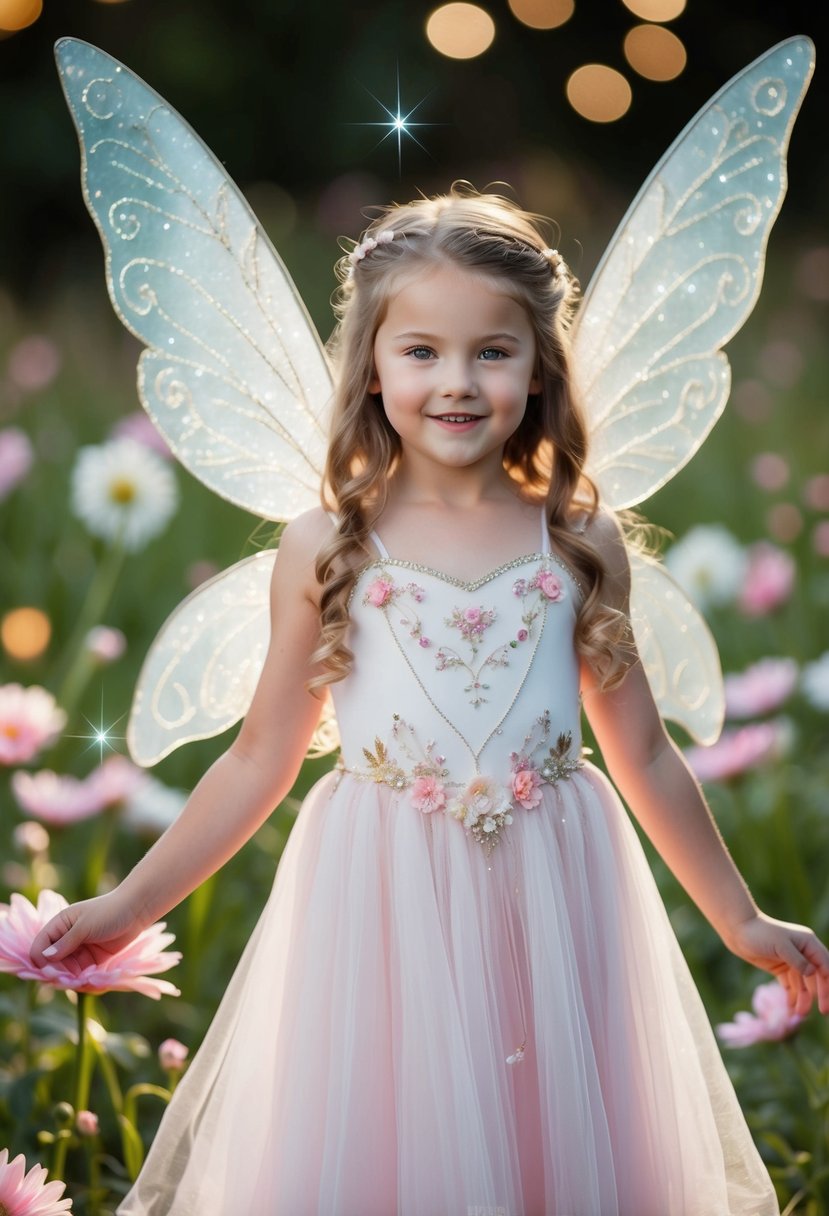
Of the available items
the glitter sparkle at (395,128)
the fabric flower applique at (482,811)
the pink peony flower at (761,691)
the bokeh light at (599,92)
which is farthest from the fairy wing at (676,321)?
the bokeh light at (599,92)

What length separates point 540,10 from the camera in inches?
164

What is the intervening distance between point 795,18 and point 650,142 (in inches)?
23.4

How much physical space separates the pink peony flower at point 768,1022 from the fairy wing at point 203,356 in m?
0.62

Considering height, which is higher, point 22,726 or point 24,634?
point 24,634

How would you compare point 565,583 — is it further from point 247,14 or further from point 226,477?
point 247,14

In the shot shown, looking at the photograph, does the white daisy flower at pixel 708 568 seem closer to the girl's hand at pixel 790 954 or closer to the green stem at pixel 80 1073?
the girl's hand at pixel 790 954

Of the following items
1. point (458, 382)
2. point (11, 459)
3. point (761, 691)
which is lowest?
point (761, 691)

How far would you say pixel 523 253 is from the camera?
1.37 m

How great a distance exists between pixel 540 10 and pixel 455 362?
3225 millimetres

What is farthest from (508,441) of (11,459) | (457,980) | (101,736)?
(11,459)

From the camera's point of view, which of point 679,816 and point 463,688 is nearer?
point 463,688

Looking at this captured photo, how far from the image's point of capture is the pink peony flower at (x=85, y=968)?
133cm

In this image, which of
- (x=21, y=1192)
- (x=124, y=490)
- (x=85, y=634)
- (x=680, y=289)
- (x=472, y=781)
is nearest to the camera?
(x=21, y=1192)

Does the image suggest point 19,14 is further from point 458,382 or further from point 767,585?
point 458,382
